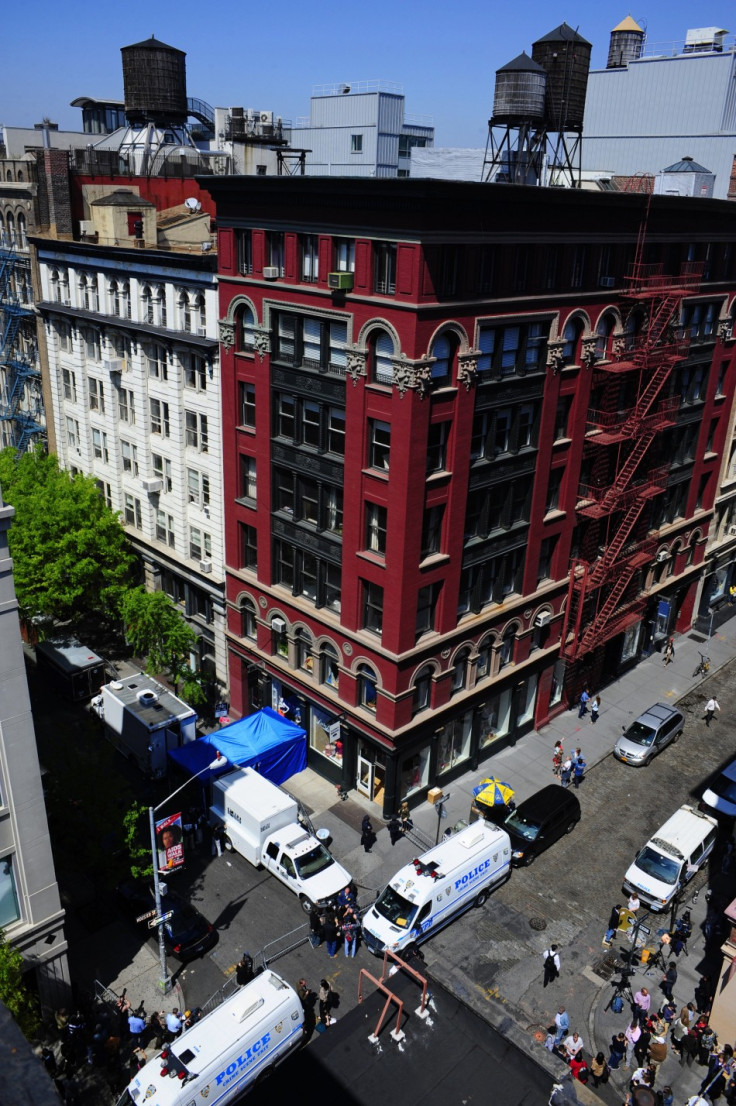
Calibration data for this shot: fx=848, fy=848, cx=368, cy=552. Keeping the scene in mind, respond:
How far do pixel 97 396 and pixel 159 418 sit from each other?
22.8ft

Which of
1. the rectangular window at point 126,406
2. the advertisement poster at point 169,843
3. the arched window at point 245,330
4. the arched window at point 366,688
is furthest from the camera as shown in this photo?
the rectangular window at point 126,406

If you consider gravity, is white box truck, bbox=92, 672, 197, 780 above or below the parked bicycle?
above

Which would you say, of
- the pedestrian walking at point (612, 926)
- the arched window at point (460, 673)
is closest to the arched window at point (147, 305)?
the arched window at point (460, 673)

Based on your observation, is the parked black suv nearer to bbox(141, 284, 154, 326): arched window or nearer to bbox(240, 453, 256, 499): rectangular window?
bbox(240, 453, 256, 499): rectangular window

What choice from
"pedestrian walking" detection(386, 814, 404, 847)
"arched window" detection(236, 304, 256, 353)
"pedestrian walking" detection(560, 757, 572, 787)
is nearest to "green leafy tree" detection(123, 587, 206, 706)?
"pedestrian walking" detection(386, 814, 404, 847)

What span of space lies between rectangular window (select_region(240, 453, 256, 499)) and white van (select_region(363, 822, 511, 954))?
18470 millimetres

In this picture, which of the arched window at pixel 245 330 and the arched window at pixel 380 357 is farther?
the arched window at pixel 245 330

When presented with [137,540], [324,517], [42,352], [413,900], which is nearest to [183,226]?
[42,352]

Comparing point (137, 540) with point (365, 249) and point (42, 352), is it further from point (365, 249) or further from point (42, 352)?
point (365, 249)

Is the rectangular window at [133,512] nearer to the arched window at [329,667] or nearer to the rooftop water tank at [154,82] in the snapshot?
the arched window at [329,667]

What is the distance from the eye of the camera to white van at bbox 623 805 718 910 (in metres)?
34.0

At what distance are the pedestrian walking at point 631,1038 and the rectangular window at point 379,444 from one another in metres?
21.4

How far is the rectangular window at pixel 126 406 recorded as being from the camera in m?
47.7

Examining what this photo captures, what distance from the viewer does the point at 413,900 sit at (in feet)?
104
